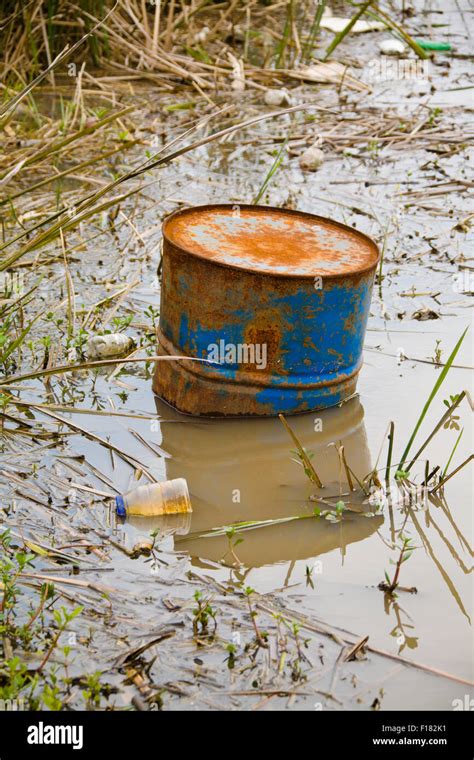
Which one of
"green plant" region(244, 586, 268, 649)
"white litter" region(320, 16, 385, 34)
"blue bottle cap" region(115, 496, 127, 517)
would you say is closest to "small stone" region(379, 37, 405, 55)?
"white litter" region(320, 16, 385, 34)

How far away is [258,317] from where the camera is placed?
3.50m

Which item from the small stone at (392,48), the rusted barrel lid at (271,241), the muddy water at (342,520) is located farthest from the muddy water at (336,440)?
the small stone at (392,48)

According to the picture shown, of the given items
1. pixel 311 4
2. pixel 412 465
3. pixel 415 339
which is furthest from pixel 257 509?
pixel 311 4

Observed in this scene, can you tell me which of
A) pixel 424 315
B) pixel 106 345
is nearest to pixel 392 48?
pixel 424 315

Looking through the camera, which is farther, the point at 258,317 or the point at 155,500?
the point at 258,317

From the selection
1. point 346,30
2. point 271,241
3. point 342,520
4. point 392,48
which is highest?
point 346,30

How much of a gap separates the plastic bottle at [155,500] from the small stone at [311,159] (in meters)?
3.42

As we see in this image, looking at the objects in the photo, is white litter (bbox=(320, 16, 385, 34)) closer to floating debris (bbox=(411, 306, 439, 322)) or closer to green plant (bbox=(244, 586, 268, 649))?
floating debris (bbox=(411, 306, 439, 322))

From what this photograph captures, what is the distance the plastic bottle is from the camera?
10.1ft

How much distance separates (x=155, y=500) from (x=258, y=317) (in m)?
0.79

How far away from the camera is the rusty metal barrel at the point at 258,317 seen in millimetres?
3482

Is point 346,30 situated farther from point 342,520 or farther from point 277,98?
point 342,520

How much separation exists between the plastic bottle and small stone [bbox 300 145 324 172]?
3420 mm

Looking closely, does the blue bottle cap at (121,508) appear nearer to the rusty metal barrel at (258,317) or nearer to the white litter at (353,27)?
the rusty metal barrel at (258,317)
